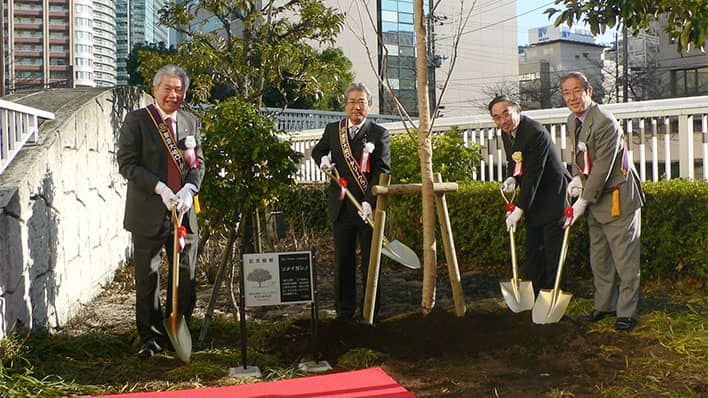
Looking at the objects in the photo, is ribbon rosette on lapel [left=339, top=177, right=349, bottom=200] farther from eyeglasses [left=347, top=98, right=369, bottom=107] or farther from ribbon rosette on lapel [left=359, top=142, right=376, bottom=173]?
eyeglasses [left=347, top=98, right=369, bottom=107]

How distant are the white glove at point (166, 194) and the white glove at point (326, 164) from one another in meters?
1.10

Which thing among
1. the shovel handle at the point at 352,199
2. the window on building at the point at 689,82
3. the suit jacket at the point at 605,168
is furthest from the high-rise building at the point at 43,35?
the suit jacket at the point at 605,168

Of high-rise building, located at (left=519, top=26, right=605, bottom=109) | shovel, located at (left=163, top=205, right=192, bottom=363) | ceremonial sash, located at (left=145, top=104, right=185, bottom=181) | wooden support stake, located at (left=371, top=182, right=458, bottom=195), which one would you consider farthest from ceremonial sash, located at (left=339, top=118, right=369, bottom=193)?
high-rise building, located at (left=519, top=26, right=605, bottom=109)

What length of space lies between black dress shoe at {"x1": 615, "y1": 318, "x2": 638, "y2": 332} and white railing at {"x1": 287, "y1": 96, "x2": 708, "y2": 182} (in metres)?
2.74

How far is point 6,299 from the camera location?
3938 millimetres

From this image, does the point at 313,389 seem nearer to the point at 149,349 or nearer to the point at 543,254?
the point at 149,349

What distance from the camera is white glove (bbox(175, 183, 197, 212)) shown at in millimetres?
4180

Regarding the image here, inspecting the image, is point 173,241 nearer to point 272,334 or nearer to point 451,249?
point 272,334

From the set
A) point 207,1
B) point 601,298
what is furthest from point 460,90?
point 601,298

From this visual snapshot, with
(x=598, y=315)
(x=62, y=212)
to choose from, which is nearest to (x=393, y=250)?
(x=598, y=315)

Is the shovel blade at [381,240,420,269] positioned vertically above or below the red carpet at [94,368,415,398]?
above

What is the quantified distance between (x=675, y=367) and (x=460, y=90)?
48308mm

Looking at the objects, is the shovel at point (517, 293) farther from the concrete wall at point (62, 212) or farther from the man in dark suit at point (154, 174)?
the concrete wall at point (62, 212)

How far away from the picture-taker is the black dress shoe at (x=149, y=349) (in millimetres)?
4262
